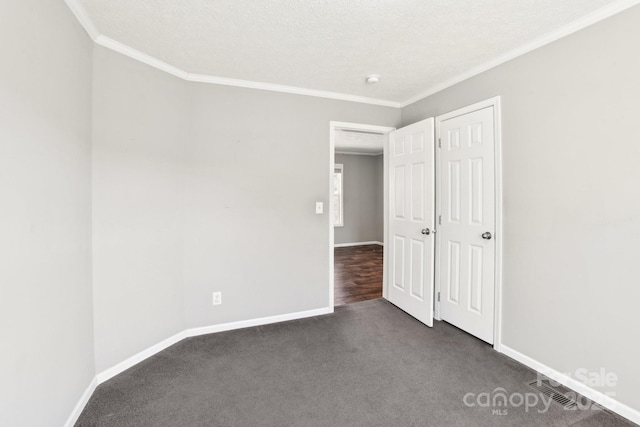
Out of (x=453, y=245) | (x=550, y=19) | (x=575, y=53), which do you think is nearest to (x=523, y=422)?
(x=453, y=245)

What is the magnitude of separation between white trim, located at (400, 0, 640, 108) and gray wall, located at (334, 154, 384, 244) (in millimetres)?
4481

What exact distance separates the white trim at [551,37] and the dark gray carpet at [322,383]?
2.39 m

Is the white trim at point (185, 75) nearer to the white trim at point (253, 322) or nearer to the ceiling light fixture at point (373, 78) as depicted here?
the ceiling light fixture at point (373, 78)

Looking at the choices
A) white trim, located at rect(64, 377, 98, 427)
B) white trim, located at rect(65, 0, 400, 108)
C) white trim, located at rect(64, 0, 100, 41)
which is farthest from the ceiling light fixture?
white trim, located at rect(64, 377, 98, 427)

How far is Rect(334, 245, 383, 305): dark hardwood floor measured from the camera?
377 cm

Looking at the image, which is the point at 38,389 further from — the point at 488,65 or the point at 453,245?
the point at 488,65

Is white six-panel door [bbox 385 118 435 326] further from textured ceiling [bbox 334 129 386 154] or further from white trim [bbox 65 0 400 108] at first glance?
textured ceiling [bbox 334 129 386 154]

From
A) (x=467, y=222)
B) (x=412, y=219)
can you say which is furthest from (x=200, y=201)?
(x=467, y=222)

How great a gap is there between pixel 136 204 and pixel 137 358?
1215 mm

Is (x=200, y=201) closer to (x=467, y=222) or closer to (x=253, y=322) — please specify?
(x=253, y=322)

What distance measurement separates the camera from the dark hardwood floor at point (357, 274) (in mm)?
3771

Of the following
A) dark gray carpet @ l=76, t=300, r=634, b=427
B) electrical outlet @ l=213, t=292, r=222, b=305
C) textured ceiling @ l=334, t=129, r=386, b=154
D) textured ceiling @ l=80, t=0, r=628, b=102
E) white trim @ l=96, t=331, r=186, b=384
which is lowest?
dark gray carpet @ l=76, t=300, r=634, b=427

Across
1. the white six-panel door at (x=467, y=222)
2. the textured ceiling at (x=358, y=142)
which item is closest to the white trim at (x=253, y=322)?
the white six-panel door at (x=467, y=222)

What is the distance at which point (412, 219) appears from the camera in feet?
10.1
